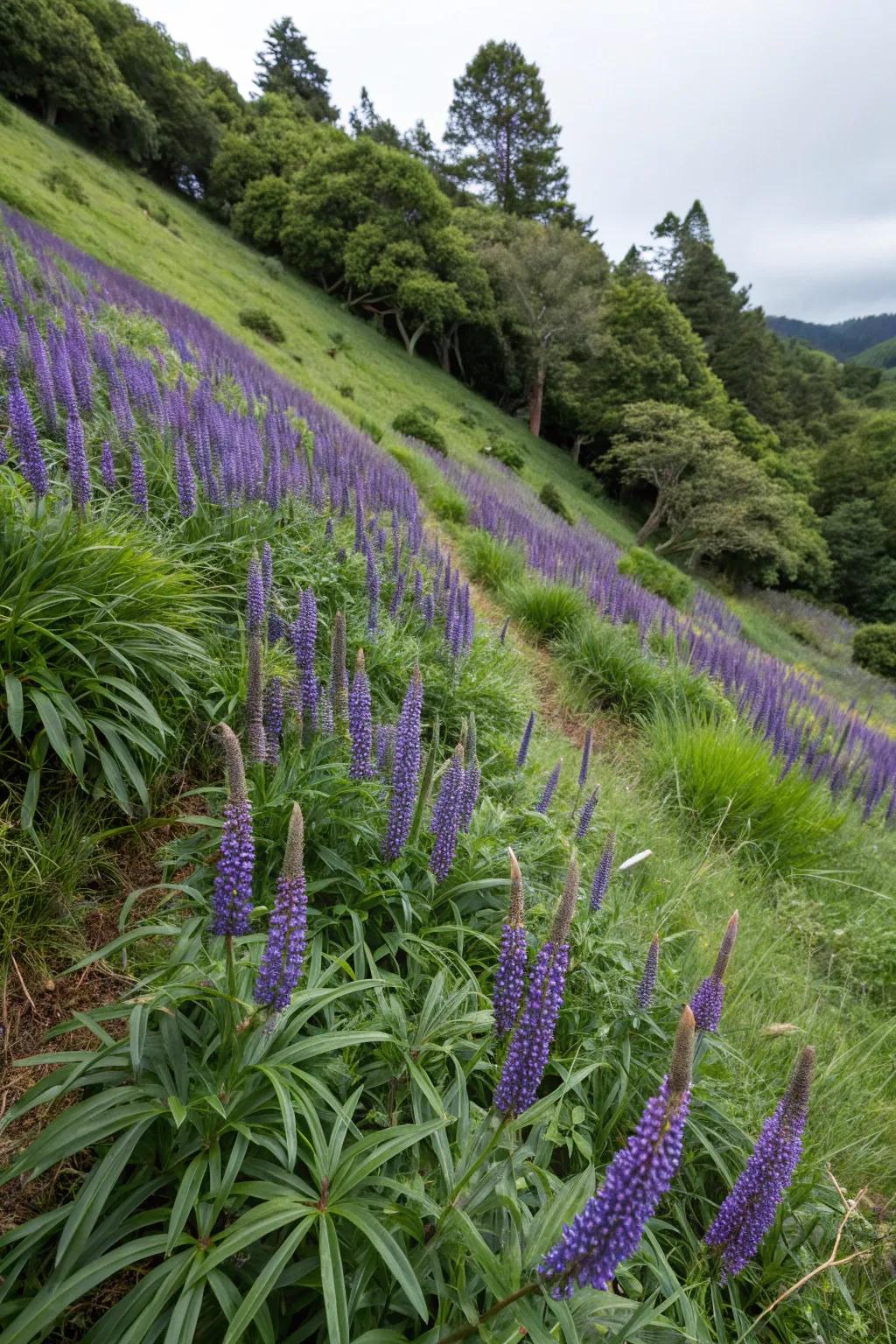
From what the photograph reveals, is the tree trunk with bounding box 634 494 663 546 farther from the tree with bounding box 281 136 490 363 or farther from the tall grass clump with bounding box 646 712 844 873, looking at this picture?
the tall grass clump with bounding box 646 712 844 873

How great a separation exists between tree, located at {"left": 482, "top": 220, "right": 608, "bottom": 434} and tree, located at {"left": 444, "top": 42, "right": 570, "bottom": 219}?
1535 centimetres

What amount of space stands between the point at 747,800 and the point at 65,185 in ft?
85.1

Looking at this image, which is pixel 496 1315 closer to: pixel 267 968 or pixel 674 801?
pixel 267 968

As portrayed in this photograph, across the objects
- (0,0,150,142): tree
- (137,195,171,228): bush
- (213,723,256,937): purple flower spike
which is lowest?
(213,723,256,937): purple flower spike

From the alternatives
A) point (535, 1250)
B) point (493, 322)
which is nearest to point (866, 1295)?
point (535, 1250)

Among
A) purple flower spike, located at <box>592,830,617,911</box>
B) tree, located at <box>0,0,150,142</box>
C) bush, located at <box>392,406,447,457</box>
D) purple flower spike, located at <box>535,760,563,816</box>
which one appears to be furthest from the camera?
tree, located at <box>0,0,150,142</box>

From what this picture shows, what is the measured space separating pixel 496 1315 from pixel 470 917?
1442 millimetres

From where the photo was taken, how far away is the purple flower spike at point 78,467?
3416mm

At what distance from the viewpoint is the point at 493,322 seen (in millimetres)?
37031

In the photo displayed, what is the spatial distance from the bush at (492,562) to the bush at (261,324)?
15.9 meters

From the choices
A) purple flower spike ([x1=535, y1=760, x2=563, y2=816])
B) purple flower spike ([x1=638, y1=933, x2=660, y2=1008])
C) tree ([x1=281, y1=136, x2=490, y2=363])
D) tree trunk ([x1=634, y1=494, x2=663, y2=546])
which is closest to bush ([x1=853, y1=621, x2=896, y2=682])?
tree trunk ([x1=634, y1=494, x2=663, y2=546])

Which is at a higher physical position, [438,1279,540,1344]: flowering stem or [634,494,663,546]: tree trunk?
[634,494,663,546]: tree trunk

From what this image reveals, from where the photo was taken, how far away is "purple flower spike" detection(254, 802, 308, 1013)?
1618 mm

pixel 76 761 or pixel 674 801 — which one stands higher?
pixel 76 761
